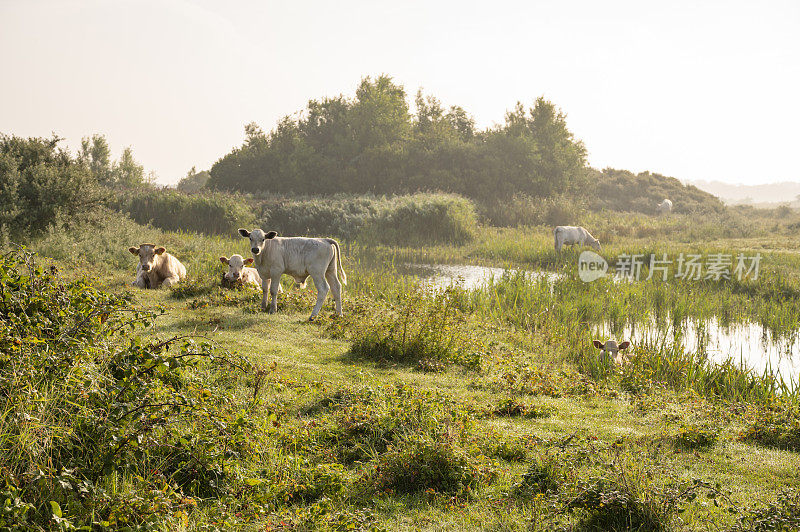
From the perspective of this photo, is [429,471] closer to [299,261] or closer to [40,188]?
[299,261]

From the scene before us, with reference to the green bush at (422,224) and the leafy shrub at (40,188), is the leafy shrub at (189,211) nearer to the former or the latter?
the green bush at (422,224)

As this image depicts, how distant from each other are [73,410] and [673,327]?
12.6 meters

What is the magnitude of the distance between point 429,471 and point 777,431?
13.5 feet

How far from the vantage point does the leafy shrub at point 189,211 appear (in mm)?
25750

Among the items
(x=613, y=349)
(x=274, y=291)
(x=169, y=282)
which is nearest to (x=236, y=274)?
(x=169, y=282)

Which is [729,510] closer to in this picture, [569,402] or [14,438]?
[569,402]

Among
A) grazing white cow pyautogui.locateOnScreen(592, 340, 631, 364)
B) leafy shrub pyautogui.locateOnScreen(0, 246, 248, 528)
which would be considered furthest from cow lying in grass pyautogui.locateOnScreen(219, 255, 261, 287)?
leafy shrub pyautogui.locateOnScreen(0, 246, 248, 528)

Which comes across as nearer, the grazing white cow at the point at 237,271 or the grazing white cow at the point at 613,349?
the grazing white cow at the point at 613,349

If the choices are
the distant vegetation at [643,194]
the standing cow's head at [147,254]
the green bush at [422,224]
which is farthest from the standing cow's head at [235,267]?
the distant vegetation at [643,194]

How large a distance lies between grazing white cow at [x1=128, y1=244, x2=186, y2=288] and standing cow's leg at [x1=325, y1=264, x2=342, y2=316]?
437cm

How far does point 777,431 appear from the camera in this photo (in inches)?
252

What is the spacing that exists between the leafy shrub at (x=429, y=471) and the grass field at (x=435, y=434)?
0.05 feet

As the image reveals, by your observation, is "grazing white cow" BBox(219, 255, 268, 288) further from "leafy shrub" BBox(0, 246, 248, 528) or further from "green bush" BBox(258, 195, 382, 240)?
"green bush" BBox(258, 195, 382, 240)

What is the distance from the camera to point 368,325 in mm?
9586
